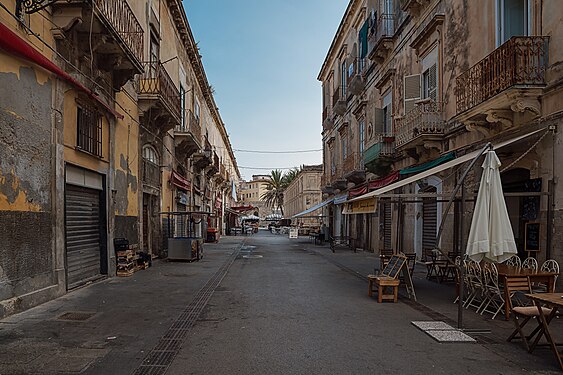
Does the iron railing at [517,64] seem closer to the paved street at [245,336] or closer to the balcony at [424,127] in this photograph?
the balcony at [424,127]

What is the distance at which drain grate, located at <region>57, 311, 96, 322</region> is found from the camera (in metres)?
7.13

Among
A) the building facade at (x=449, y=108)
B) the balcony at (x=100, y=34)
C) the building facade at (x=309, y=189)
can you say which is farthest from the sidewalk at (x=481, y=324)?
the building facade at (x=309, y=189)

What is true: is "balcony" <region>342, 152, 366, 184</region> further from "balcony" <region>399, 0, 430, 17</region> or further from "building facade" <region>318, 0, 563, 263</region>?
"balcony" <region>399, 0, 430, 17</region>

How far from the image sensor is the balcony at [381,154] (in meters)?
18.4

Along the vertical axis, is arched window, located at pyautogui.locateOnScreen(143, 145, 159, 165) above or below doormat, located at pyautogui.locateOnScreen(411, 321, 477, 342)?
above

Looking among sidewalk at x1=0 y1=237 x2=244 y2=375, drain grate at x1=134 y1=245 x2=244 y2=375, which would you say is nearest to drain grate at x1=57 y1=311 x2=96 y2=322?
sidewalk at x1=0 y1=237 x2=244 y2=375

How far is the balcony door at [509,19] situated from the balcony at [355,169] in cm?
1285

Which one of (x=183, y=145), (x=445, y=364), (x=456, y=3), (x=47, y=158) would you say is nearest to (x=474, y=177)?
(x=456, y=3)

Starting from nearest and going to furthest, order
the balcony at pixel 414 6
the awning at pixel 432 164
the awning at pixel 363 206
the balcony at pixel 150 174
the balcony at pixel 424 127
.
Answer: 1. the awning at pixel 363 206
2. the awning at pixel 432 164
3. the balcony at pixel 424 127
4. the balcony at pixel 150 174
5. the balcony at pixel 414 6

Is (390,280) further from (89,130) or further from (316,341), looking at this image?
(89,130)

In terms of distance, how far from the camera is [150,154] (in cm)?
1639

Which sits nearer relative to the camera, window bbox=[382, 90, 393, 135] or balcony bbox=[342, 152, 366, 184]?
window bbox=[382, 90, 393, 135]

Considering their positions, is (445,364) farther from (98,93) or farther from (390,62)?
(390,62)

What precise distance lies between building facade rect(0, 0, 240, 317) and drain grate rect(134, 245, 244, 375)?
8.81 ft
